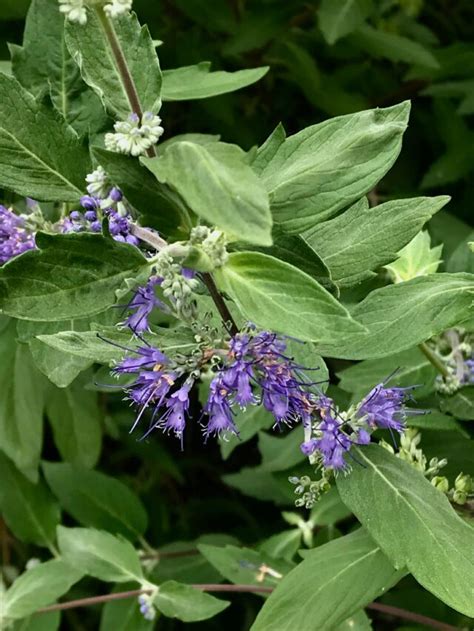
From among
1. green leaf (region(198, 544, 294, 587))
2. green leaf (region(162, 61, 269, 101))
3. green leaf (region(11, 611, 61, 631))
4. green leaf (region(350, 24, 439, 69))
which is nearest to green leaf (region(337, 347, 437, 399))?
green leaf (region(198, 544, 294, 587))

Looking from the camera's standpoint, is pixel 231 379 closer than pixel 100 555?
Yes

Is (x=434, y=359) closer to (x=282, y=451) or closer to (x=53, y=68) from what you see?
(x=282, y=451)

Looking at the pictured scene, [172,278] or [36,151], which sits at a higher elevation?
[36,151]

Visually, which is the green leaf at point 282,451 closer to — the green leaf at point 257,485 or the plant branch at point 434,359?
the green leaf at point 257,485

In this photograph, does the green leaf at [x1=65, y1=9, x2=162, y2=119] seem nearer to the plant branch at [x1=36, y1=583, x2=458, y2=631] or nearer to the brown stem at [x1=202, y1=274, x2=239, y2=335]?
the brown stem at [x1=202, y1=274, x2=239, y2=335]

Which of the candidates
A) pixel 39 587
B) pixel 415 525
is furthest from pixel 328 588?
pixel 39 587

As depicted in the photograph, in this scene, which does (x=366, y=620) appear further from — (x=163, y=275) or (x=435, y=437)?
(x=163, y=275)

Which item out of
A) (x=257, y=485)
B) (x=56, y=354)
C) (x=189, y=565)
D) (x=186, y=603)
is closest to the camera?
(x=56, y=354)
